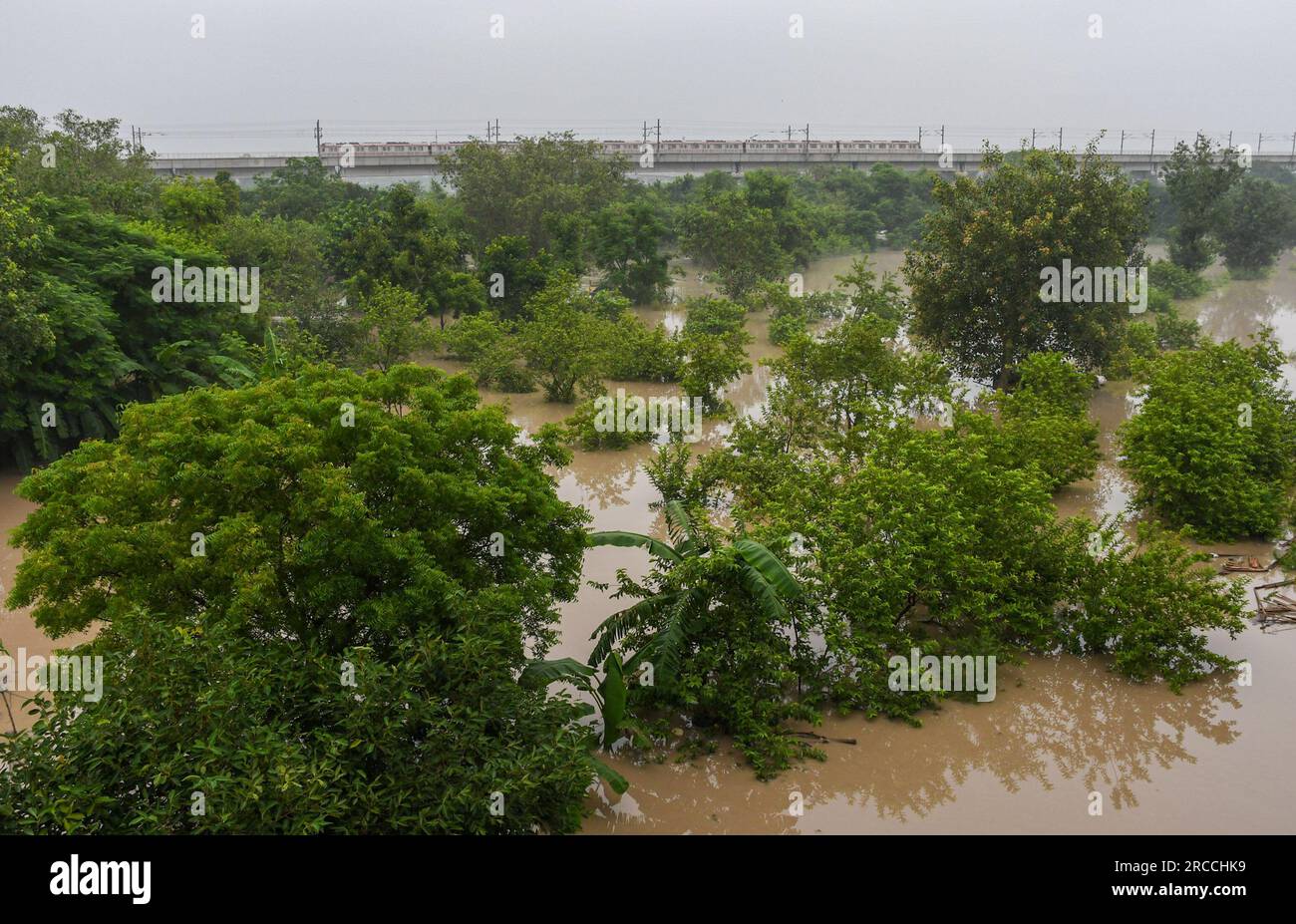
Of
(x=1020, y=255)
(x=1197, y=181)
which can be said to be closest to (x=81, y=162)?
(x=1020, y=255)

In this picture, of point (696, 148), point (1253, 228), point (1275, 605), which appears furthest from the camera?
point (696, 148)

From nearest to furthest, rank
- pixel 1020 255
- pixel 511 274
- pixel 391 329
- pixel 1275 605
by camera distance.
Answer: pixel 1275 605, pixel 1020 255, pixel 391 329, pixel 511 274

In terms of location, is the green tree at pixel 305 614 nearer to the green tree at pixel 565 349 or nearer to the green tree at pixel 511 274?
the green tree at pixel 565 349

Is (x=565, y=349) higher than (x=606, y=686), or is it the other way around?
(x=565, y=349)

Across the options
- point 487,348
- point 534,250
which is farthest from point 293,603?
point 534,250

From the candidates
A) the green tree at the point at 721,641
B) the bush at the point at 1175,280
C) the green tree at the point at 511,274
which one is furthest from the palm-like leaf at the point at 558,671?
the bush at the point at 1175,280

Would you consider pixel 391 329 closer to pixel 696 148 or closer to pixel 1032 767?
pixel 1032 767

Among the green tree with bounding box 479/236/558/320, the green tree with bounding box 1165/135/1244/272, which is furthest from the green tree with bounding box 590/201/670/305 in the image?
the green tree with bounding box 1165/135/1244/272
